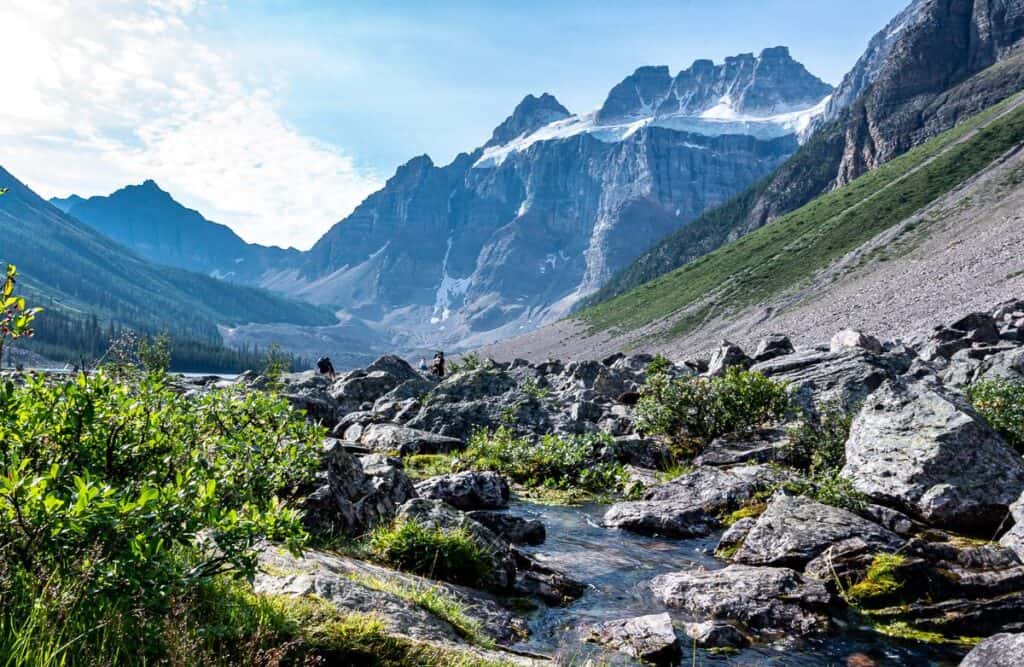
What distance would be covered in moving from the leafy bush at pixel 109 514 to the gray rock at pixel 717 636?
6.56m

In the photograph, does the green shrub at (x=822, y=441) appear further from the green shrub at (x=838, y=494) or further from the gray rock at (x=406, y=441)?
the gray rock at (x=406, y=441)

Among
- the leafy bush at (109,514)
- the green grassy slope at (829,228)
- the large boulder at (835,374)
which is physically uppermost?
the green grassy slope at (829,228)

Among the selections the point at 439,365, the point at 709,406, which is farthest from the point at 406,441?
the point at 439,365

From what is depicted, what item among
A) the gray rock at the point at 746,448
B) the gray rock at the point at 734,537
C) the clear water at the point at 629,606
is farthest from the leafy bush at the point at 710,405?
the gray rock at the point at 734,537

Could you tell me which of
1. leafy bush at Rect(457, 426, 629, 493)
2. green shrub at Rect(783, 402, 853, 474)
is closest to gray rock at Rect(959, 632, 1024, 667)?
green shrub at Rect(783, 402, 853, 474)

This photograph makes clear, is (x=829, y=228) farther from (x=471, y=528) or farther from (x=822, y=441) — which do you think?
(x=471, y=528)

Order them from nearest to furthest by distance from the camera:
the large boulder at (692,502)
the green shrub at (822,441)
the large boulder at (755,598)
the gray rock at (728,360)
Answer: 1. the large boulder at (755,598)
2. the large boulder at (692,502)
3. the green shrub at (822,441)
4. the gray rock at (728,360)

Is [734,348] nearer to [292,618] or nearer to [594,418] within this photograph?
[594,418]

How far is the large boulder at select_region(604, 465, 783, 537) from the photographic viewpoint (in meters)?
16.4

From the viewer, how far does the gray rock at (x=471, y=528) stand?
11336 mm

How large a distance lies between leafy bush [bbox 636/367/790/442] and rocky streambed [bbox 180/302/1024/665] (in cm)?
68

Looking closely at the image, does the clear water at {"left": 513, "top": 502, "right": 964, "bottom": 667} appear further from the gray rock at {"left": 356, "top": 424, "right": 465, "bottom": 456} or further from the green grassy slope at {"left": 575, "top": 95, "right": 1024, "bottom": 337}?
the green grassy slope at {"left": 575, "top": 95, "right": 1024, "bottom": 337}

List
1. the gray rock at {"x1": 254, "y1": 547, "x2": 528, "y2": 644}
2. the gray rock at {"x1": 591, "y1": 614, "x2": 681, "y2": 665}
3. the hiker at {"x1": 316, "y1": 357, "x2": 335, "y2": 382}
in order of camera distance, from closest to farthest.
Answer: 1. the gray rock at {"x1": 254, "y1": 547, "x2": 528, "y2": 644}
2. the gray rock at {"x1": 591, "y1": 614, "x2": 681, "y2": 665}
3. the hiker at {"x1": 316, "y1": 357, "x2": 335, "y2": 382}

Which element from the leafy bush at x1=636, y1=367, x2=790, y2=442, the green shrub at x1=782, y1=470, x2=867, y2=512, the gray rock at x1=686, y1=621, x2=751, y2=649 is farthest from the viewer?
the leafy bush at x1=636, y1=367, x2=790, y2=442
